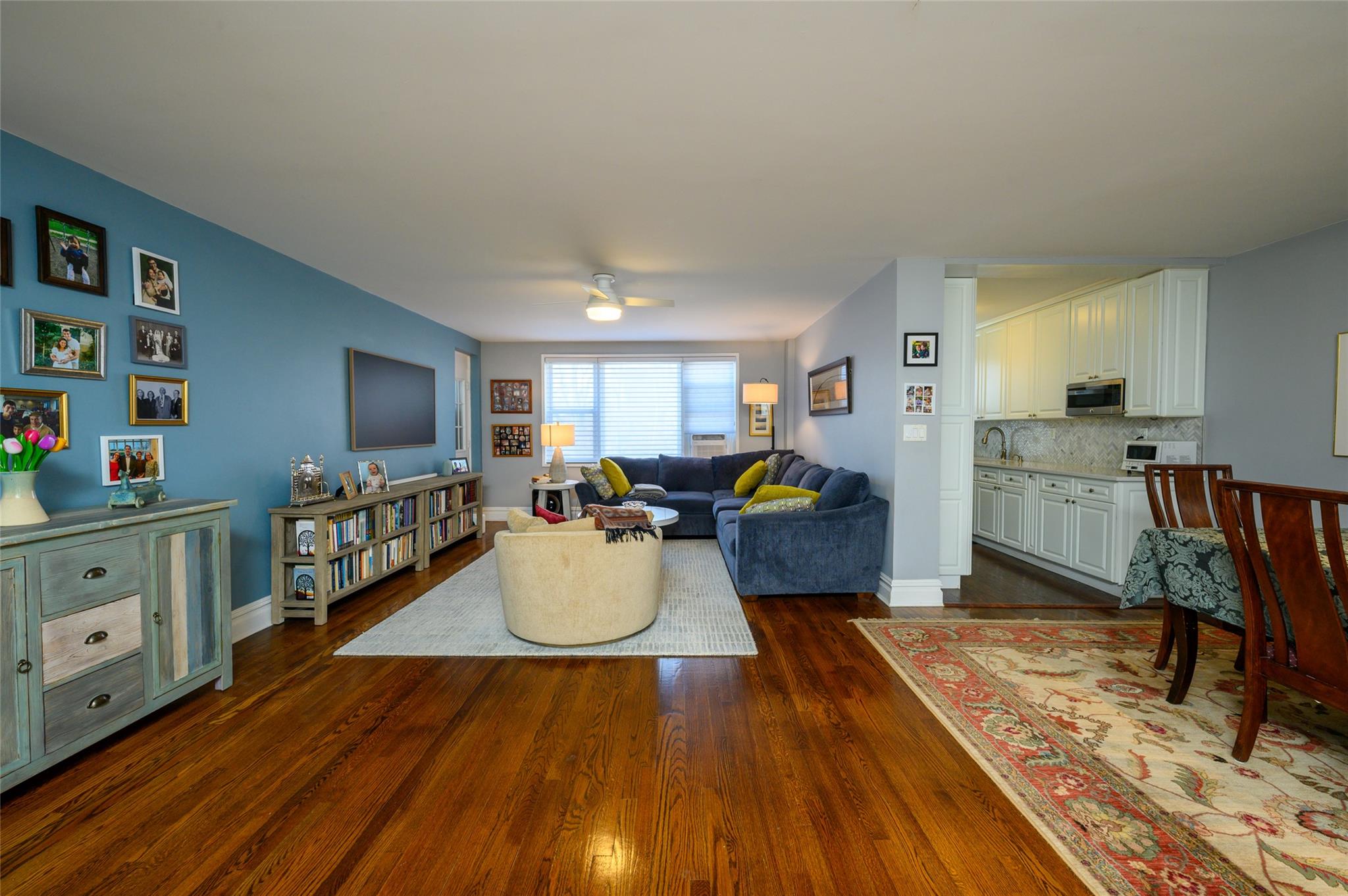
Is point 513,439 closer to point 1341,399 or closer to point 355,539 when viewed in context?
point 355,539

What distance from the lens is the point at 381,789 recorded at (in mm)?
1864

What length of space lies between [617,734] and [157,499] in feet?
7.92

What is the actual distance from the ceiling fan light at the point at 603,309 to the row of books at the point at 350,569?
2.44m

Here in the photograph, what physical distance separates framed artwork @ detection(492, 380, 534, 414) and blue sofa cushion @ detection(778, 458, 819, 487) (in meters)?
3.57

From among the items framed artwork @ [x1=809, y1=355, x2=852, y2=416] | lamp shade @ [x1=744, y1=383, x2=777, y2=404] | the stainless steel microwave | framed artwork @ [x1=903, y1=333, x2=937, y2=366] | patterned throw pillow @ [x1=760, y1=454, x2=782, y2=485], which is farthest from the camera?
lamp shade @ [x1=744, y1=383, x2=777, y2=404]

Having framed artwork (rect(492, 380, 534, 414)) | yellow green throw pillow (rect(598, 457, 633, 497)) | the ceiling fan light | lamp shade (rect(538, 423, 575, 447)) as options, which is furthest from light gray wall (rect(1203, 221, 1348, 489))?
framed artwork (rect(492, 380, 534, 414))

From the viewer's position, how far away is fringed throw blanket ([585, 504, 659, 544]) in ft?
9.68

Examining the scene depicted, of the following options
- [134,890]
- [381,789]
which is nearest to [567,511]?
[381,789]

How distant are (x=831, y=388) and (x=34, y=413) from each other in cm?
508

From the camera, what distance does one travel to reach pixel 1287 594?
6.05ft

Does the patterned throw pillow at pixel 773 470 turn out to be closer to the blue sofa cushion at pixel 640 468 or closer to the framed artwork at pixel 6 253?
the blue sofa cushion at pixel 640 468

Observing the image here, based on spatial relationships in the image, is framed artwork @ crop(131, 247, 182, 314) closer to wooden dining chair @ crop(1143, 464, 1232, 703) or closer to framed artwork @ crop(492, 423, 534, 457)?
framed artwork @ crop(492, 423, 534, 457)

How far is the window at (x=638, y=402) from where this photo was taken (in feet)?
23.5

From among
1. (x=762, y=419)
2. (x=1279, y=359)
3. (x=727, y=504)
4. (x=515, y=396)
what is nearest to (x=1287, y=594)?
(x=1279, y=359)
